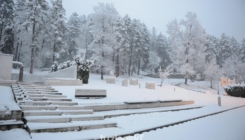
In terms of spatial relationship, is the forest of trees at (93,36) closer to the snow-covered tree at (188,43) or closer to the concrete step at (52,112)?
the snow-covered tree at (188,43)

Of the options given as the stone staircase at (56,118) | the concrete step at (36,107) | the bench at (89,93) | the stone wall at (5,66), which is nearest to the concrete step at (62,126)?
the stone staircase at (56,118)

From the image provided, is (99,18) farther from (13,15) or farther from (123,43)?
(13,15)

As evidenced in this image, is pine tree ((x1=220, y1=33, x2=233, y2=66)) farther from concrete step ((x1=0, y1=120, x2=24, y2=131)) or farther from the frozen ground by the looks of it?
concrete step ((x1=0, y1=120, x2=24, y2=131))

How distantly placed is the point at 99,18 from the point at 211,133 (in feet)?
88.5

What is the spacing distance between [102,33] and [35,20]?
13.0 m

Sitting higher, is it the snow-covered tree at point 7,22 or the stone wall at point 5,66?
the snow-covered tree at point 7,22

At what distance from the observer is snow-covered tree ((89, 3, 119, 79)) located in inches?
1107

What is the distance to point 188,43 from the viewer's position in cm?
3247

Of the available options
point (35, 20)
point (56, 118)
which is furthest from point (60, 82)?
point (35, 20)

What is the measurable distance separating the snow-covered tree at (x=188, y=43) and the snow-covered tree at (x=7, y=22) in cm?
3469

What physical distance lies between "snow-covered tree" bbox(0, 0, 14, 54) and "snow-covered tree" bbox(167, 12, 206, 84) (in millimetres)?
34685

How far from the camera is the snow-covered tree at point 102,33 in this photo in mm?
28123

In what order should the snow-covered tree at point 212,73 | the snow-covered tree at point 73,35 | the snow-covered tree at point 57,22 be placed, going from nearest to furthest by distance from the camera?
the snow-covered tree at point 57,22 → the snow-covered tree at point 212,73 → the snow-covered tree at point 73,35

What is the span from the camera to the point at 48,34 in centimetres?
3316
